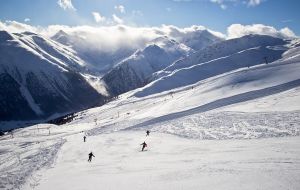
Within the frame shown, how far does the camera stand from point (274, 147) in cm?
3550

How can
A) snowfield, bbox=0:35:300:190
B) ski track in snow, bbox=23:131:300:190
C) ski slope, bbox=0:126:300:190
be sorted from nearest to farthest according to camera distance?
ski track in snow, bbox=23:131:300:190, ski slope, bbox=0:126:300:190, snowfield, bbox=0:35:300:190

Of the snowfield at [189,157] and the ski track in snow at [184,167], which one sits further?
the snowfield at [189,157]

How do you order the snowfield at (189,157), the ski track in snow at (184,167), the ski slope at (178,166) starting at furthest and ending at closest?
1. the snowfield at (189,157)
2. the ski slope at (178,166)
3. the ski track in snow at (184,167)

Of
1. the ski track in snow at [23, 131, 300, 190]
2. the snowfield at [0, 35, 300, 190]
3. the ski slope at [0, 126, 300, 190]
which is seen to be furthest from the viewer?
the snowfield at [0, 35, 300, 190]

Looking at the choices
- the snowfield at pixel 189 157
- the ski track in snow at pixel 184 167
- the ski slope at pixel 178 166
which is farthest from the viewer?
the snowfield at pixel 189 157

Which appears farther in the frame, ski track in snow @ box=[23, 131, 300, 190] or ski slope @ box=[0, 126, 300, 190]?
ski slope @ box=[0, 126, 300, 190]

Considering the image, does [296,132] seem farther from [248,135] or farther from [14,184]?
[14,184]

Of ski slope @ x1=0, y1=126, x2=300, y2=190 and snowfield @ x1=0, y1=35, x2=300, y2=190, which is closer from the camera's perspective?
ski slope @ x1=0, y1=126, x2=300, y2=190

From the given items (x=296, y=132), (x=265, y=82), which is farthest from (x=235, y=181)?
(x=265, y=82)

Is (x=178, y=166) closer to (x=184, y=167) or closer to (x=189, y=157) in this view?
(x=184, y=167)

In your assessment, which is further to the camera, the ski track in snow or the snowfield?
the snowfield

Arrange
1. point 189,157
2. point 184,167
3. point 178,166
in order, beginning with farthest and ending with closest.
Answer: point 189,157, point 178,166, point 184,167

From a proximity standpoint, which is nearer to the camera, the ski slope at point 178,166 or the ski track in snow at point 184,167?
the ski track in snow at point 184,167

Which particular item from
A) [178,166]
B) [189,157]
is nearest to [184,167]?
[178,166]
